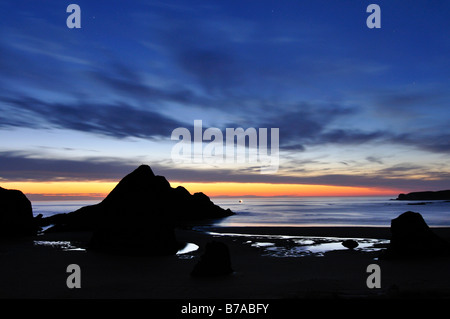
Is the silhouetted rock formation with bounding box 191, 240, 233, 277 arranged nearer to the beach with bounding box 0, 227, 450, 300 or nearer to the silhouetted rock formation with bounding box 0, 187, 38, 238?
the beach with bounding box 0, 227, 450, 300

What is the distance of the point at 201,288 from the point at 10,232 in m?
24.6

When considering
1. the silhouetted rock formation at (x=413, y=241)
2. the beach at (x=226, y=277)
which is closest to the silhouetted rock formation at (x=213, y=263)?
the beach at (x=226, y=277)

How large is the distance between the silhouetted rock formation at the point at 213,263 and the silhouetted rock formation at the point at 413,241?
9096mm

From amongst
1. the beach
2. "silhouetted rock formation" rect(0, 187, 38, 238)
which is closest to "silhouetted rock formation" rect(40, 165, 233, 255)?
the beach

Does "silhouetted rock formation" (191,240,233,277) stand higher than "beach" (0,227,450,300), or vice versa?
"silhouetted rock formation" (191,240,233,277)

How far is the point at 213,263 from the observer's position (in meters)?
12.8

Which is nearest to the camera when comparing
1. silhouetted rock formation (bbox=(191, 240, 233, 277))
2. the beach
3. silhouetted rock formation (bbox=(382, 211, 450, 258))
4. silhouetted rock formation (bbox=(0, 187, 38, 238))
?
the beach

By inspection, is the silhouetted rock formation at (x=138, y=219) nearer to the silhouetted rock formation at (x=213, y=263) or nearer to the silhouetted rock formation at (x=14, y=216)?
the silhouetted rock formation at (x=213, y=263)

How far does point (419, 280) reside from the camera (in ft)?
38.3

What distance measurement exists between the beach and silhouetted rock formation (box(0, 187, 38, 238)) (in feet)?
32.0

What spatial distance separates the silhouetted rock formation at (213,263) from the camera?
504 inches

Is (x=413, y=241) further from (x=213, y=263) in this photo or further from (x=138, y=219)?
(x=138, y=219)

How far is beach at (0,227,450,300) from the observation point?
388 inches
